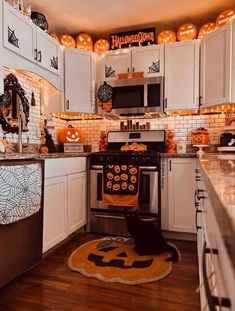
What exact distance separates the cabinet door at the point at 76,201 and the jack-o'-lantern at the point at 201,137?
4.74ft

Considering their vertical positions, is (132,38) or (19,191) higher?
(132,38)

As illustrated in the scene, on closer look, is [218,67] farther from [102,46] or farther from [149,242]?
[149,242]

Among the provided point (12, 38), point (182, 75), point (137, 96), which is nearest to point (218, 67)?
point (182, 75)

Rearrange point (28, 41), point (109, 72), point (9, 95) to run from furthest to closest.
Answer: point (109, 72)
point (9, 95)
point (28, 41)

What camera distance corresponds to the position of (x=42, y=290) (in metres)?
1.81

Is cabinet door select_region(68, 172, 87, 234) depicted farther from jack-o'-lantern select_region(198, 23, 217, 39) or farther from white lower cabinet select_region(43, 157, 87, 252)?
jack-o'-lantern select_region(198, 23, 217, 39)

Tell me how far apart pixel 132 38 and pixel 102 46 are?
16.4 inches

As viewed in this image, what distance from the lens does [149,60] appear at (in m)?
3.17

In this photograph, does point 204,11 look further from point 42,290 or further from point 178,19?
point 42,290

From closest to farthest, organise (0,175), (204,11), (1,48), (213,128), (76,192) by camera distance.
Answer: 1. (0,175)
2. (1,48)
3. (76,192)
4. (204,11)
5. (213,128)

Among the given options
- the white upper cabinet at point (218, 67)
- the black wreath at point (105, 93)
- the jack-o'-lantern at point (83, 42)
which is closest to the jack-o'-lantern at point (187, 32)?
the white upper cabinet at point (218, 67)

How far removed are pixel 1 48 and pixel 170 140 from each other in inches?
85.0

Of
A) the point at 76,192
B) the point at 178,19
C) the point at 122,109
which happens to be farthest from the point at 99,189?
the point at 178,19

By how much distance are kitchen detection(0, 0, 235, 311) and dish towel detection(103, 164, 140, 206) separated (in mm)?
66
